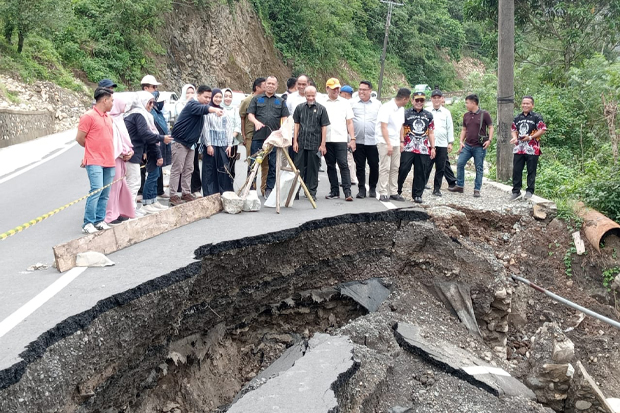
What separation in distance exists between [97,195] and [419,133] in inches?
191

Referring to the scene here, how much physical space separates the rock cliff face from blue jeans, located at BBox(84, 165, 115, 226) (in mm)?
22886

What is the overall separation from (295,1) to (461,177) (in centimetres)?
3237

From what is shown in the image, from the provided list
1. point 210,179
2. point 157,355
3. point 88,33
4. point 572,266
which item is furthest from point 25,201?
point 88,33

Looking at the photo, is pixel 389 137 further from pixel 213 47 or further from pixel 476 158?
pixel 213 47

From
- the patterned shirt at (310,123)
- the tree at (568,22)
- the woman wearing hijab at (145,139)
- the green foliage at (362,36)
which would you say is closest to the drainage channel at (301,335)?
the patterned shirt at (310,123)

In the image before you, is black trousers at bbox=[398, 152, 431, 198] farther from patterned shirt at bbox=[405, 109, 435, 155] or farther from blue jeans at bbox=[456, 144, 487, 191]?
blue jeans at bbox=[456, 144, 487, 191]

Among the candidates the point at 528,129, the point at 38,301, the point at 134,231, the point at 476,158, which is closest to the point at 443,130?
the point at 476,158

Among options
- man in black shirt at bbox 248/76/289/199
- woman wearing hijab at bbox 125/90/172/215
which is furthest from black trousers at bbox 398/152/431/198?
woman wearing hijab at bbox 125/90/172/215

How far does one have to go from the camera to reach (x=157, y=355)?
5609 mm

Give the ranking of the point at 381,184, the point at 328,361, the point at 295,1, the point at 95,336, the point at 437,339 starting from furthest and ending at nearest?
the point at 295,1, the point at 381,184, the point at 437,339, the point at 328,361, the point at 95,336

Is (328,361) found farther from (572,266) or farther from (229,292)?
(572,266)

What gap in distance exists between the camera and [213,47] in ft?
106

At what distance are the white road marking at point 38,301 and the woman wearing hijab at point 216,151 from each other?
366cm

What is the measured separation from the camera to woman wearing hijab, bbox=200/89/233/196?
9102 mm
